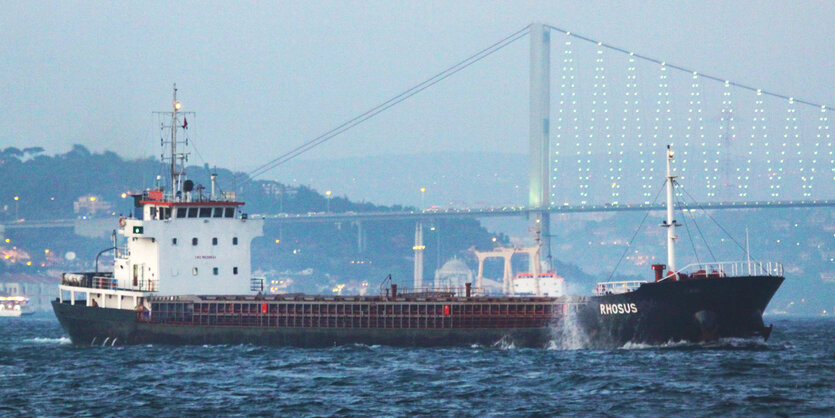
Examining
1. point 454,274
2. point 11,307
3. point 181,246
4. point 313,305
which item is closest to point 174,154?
point 181,246

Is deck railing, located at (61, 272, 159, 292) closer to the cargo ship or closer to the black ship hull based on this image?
the cargo ship

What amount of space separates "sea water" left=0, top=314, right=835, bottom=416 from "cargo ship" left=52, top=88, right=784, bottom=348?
2.44 feet

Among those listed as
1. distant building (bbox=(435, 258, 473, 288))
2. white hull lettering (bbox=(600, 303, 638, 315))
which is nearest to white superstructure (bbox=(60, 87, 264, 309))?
white hull lettering (bbox=(600, 303, 638, 315))

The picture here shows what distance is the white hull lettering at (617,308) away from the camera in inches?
1773

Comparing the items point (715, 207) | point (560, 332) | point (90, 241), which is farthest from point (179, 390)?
point (90, 241)

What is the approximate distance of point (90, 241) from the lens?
616 ft

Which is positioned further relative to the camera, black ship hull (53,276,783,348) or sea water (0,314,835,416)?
black ship hull (53,276,783,348)

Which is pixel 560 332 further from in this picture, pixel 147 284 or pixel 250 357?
pixel 147 284

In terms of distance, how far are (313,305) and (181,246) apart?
22.7ft

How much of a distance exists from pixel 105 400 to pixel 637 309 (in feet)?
65.8

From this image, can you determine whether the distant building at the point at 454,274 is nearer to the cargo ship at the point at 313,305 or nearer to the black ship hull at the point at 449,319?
the cargo ship at the point at 313,305

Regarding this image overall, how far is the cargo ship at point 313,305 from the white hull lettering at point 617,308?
4cm

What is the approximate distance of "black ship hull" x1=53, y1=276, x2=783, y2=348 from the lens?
44.5 meters

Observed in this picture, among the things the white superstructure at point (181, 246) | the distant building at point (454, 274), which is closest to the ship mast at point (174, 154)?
the white superstructure at point (181, 246)
